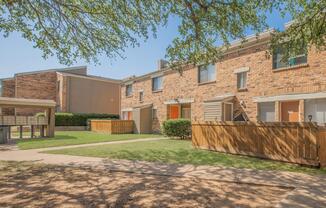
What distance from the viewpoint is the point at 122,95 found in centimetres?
3098

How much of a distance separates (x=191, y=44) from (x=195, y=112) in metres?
10.4

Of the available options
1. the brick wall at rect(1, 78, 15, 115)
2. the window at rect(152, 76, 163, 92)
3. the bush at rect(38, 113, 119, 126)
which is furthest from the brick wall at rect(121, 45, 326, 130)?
the brick wall at rect(1, 78, 15, 115)

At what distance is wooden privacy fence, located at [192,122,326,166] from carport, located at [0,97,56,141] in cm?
1286

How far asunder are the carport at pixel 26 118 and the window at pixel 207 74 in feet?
39.7

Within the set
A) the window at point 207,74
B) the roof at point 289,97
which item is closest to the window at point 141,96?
the window at point 207,74

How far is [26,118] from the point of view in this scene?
18703mm

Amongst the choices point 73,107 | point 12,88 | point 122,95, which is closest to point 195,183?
point 122,95

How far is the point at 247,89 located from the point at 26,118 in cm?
1630

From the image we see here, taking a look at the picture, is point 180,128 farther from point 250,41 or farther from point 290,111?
point 250,41

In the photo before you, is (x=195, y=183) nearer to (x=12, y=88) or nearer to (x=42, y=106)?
(x=42, y=106)

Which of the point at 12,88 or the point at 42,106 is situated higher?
the point at 12,88

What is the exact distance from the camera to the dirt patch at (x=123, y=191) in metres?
4.87

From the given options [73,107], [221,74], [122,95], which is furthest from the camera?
[73,107]

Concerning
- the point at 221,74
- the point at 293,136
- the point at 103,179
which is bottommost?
the point at 103,179
